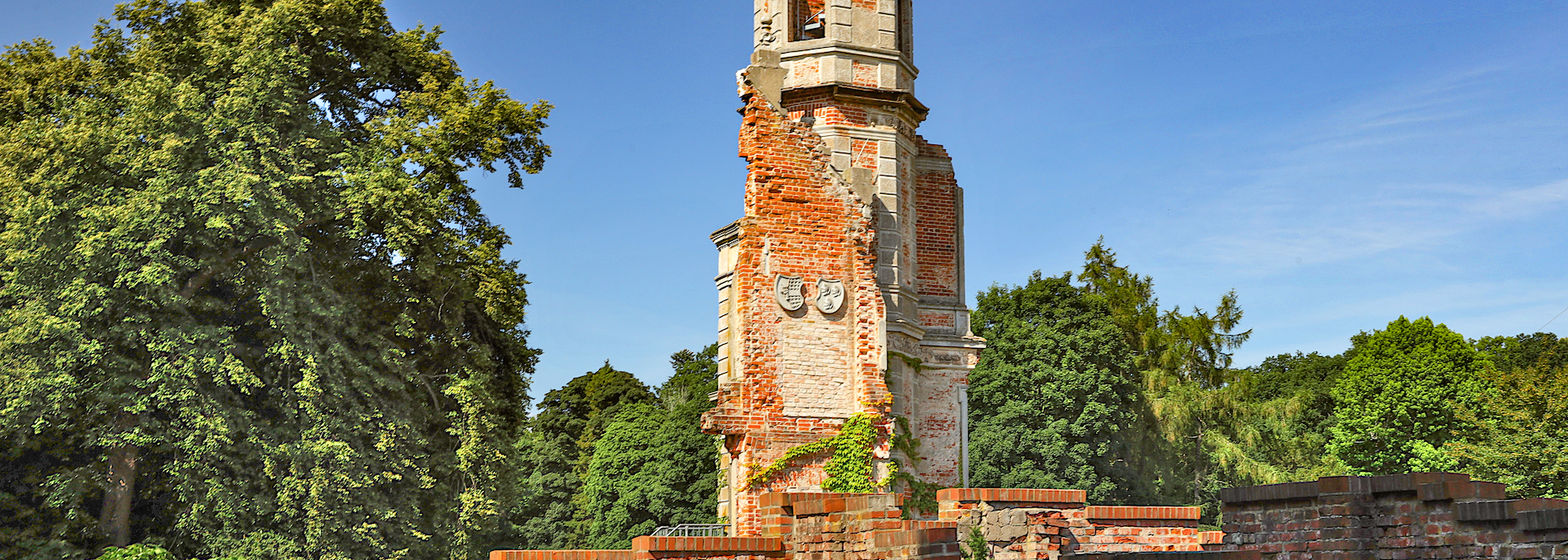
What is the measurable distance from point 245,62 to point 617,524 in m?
20.2

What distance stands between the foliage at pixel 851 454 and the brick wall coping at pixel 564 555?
20.8ft

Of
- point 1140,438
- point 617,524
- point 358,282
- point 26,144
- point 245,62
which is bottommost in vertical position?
point 617,524

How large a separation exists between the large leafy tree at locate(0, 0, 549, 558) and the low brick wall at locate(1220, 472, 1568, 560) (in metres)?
12.5

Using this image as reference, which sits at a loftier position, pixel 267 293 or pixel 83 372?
pixel 267 293

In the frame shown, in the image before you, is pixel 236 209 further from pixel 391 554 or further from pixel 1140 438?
pixel 1140 438

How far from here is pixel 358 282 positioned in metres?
19.5

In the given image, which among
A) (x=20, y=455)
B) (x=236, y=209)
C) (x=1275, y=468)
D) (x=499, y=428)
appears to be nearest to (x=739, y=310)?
(x=499, y=428)

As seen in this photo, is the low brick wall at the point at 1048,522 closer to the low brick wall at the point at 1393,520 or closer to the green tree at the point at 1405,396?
the low brick wall at the point at 1393,520

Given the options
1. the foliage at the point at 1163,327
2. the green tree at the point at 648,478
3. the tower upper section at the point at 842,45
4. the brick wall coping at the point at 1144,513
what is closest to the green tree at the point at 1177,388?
the foliage at the point at 1163,327

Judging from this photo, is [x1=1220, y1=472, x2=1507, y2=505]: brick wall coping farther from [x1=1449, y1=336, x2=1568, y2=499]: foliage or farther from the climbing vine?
[x1=1449, y1=336, x2=1568, y2=499]: foliage

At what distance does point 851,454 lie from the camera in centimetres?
1666

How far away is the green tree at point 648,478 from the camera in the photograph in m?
35.5

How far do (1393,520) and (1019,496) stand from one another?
12.2ft

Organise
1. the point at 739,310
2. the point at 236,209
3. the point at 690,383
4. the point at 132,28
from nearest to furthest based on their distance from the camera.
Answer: the point at 739,310 < the point at 236,209 < the point at 132,28 < the point at 690,383
